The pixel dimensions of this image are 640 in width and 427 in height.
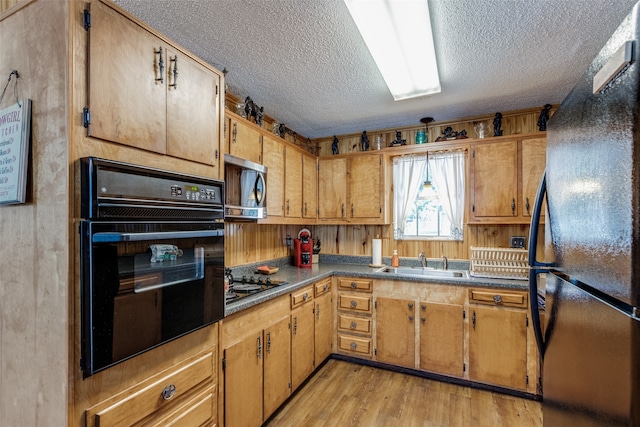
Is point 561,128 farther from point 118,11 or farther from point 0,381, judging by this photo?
point 0,381

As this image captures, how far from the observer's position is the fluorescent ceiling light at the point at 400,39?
1546 mm

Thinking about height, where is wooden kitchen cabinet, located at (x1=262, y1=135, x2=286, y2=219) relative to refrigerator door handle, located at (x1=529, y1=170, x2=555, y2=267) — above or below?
above

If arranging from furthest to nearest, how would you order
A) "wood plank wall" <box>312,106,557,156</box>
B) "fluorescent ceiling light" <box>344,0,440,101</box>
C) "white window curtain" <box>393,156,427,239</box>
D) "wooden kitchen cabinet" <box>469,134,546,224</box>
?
1. "white window curtain" <box>393,156,427,239</box>
2. "wood plank wall" <box>312,106,557,156</box>
3. "wooden kitchen cabinet" <box>469,134,546,224</box>
4. "fluorescent ceiling light" <box>344,0,440,101</box>

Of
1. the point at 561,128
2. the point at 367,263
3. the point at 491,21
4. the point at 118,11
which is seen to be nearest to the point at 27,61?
the point at 118,11

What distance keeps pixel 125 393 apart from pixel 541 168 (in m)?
3.32

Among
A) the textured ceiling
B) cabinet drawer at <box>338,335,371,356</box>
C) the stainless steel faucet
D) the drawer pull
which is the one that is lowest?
cabinet drawer at <box>338,335,371,356</box>

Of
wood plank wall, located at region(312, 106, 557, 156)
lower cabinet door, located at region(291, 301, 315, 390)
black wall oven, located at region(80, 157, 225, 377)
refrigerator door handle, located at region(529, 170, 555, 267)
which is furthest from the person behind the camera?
wood plank wall, located at region(312, 106, 557, 156)

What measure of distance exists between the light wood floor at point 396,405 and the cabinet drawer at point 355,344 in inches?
9.5

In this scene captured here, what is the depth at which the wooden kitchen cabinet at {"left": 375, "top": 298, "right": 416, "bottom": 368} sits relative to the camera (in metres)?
2.88

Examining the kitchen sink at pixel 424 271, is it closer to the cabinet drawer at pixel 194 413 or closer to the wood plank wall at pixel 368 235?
the wood plank wall at pixel 368 235

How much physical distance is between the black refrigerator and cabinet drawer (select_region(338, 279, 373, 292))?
6.53 ft

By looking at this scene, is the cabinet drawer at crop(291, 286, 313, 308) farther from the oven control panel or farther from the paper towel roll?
the oven control panel

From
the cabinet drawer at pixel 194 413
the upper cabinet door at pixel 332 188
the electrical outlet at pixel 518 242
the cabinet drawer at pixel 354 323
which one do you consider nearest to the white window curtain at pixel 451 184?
the electrical outlet at pixel 518 242

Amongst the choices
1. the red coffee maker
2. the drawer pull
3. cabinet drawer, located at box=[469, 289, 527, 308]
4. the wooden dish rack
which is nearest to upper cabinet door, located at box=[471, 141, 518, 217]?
the wooden dish rack
